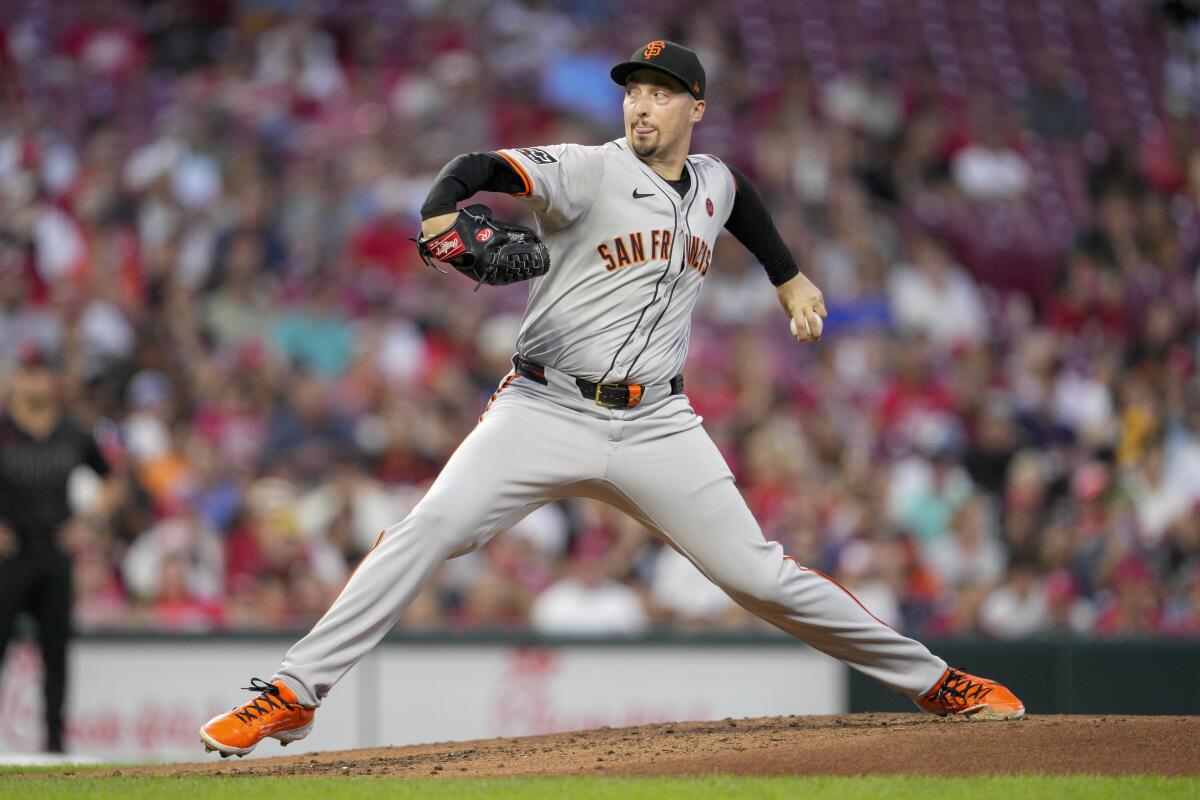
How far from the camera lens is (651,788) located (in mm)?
4402

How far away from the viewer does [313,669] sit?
15.1 ft

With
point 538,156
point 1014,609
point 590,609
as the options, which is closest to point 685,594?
point 590,609

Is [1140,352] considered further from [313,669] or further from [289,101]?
[313,669]

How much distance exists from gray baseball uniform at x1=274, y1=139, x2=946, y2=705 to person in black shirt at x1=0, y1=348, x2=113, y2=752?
3.76 m

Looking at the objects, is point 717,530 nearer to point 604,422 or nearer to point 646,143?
point 604,422

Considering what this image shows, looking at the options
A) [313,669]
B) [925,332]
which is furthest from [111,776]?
[925,332]

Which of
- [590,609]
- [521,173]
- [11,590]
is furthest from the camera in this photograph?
[590,609]

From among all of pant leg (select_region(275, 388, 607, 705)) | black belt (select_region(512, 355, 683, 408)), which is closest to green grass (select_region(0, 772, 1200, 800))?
pant leg (select_region(275, 388, 607, 705))

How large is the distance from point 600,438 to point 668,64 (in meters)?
1.11

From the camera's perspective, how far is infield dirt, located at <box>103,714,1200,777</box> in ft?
15.5

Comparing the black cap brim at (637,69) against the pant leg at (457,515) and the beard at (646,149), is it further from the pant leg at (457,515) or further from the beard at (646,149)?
the pant leg at (457,515)

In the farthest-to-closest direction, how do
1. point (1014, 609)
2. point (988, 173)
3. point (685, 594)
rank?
point (988, 173), point (1014, 609), point (685, 594)

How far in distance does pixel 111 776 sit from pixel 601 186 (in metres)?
2.32

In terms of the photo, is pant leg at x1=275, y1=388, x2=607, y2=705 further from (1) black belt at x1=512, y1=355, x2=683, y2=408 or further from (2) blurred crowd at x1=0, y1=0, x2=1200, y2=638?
(2) blurred crowd at x1=0, y1=0, x2=1200, y2=638
